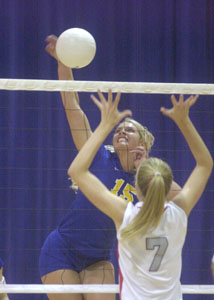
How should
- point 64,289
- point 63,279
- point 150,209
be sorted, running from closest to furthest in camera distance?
point 150,209, point 64,289, point 63,279

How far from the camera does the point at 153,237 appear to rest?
2.58 meters

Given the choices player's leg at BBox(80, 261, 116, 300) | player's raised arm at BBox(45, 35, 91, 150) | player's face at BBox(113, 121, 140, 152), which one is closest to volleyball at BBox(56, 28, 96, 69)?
player's raised arm at BBox(45, 35, 91, 150)

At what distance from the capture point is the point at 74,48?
3777mm

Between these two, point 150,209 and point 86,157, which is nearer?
point 150,209

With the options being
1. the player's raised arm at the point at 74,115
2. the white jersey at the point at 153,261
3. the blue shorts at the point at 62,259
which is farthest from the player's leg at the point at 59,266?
the white jersey at the point at 153,261

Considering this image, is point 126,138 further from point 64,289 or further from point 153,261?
point 153,261

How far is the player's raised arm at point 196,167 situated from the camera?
8.91ft

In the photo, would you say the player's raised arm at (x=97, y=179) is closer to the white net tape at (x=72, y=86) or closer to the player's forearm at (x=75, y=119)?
the white net tape at (x=72, y=86)

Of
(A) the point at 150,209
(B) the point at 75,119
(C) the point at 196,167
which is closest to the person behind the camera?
(A) the point at 150,209

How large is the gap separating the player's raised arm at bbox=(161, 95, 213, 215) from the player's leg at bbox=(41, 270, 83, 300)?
129 centimetres

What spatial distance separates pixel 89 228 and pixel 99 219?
9 cm

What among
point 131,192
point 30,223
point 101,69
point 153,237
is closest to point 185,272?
point 30,223

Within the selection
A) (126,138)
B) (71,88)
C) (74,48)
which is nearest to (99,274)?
(126,138)

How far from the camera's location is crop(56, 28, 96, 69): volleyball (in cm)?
378
